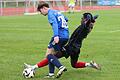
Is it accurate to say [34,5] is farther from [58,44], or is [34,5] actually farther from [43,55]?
[58,44]

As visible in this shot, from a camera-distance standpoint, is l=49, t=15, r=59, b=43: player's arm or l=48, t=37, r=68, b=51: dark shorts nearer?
l=49, t=15, r=59, b=43: player's arm

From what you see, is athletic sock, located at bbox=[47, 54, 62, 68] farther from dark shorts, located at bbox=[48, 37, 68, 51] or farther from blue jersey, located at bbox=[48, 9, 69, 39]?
blue jersey, located at bbox=[48, 9, 69, 39]

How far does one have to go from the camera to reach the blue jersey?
9523mm

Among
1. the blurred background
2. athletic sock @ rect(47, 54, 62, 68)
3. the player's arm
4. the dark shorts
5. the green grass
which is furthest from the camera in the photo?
the blurred background

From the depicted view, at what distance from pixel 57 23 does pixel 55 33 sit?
0.28m

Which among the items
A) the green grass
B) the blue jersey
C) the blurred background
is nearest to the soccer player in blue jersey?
the blue jersey

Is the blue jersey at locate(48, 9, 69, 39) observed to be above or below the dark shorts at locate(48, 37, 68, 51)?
above

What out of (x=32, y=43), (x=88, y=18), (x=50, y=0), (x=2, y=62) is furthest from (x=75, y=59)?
(x=50, y=0)

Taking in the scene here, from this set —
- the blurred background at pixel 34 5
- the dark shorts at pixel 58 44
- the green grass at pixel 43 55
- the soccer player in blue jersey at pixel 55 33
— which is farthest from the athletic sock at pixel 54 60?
the blurred background at pixel 34 5

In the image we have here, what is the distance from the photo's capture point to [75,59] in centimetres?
1042

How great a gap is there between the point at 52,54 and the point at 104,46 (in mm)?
6405

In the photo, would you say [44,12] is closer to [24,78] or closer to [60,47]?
[60,47]

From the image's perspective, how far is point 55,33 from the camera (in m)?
9.47

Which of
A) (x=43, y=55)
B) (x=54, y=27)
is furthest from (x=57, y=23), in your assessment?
(x=43, y=55)
